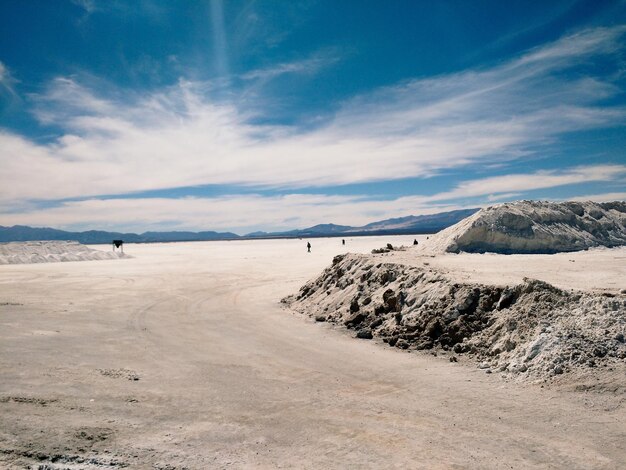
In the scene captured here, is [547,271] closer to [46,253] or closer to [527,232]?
[527,232]

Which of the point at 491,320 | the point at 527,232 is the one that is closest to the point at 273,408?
the point at 491,320

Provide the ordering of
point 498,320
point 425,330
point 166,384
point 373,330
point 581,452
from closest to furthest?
point 581,452 < point 166,384 < point 498,320 < point 425,330 < point 373,330

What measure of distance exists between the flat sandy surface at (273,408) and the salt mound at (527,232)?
1279 cm

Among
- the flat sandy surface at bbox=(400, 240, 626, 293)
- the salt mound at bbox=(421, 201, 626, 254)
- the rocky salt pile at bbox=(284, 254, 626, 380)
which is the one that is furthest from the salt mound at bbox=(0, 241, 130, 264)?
the flat sandy surface at bbox=(400, 240, 626, 293)

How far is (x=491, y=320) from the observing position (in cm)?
1000

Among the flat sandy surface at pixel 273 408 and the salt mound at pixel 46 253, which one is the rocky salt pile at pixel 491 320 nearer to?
the flat sandy surface at pixel 273 408

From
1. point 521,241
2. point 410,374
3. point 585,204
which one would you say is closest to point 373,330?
point 410,374

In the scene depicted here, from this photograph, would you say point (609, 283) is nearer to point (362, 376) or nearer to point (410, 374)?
point (410, 374)

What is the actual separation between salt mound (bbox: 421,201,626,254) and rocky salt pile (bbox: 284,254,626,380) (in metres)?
8.56

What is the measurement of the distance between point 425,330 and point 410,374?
2379 mm

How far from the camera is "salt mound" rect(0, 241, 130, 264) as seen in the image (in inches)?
1849

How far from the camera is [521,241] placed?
22.1 m

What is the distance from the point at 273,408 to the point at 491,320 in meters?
5.72

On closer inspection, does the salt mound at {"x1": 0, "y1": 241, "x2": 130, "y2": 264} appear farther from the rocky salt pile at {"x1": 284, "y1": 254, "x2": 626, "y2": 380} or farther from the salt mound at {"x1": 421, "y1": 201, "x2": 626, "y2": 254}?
the rocky salt pile at {"x1": 284, "y1": 254, "x2": 626, "y2": 380}
